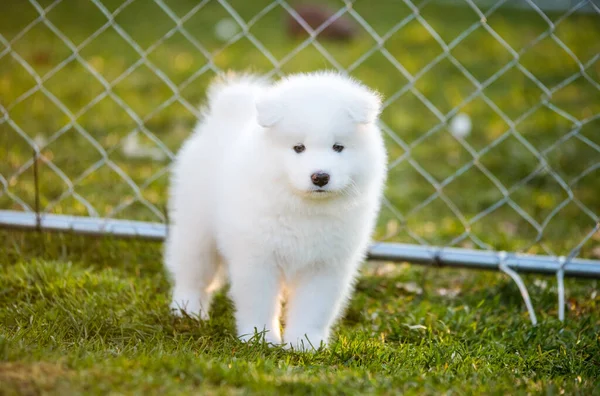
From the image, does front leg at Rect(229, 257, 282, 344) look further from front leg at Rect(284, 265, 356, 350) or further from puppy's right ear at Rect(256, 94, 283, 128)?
puppy's right ear at Rect(256, 94, 283, 128)

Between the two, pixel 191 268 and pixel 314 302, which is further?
pixel 191 268

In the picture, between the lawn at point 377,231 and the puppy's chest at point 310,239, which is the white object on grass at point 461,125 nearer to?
the lawn at point 377,231

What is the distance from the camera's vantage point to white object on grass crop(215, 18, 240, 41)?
6.04 m

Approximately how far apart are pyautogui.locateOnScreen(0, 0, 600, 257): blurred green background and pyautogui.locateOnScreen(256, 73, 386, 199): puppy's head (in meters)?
0.64

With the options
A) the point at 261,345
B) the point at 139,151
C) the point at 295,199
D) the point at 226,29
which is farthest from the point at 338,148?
the point at 226,29

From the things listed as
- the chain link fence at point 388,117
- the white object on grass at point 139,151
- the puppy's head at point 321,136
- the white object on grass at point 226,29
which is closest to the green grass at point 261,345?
the chain link fence at point 388,117

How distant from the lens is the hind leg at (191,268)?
2.56m

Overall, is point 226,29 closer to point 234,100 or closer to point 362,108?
point 234,100

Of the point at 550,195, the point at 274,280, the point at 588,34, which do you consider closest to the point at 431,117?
the point at 550,195

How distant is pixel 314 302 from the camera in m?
2.31

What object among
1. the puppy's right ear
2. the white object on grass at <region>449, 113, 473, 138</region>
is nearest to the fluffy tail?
the puppy's right ear

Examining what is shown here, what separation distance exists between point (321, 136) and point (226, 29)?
4268 mm

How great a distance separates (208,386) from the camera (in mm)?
1717

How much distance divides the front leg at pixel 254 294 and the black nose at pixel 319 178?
33 cm
